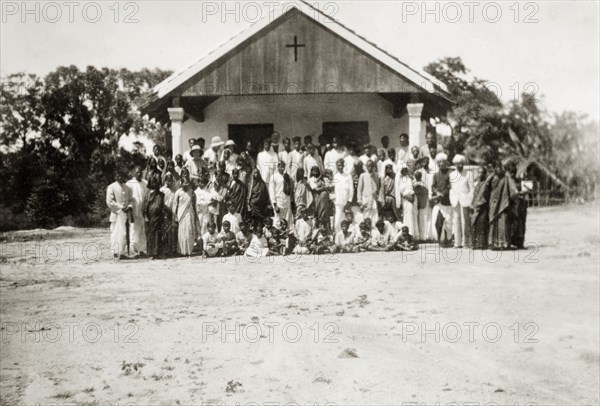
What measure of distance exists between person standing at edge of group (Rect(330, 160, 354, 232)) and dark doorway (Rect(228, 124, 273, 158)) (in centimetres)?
385

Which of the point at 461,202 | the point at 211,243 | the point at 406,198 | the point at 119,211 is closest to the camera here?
the point at 211,243

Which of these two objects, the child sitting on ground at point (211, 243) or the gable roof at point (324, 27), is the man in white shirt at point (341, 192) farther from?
the gable roof at point (324, 27)

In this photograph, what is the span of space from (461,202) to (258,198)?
3445 millimetres

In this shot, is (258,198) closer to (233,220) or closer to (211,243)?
(233,220)

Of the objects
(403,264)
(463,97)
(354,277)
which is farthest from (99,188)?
(463,97)

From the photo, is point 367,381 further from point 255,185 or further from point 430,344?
point 255,185

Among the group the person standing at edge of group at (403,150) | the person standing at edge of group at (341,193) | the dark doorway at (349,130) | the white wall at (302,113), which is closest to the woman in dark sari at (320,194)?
the person standing at edge of group at (341,193)

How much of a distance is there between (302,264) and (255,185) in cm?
186

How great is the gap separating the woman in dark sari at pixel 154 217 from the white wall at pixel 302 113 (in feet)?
14.3

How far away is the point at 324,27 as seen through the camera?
12.9 m

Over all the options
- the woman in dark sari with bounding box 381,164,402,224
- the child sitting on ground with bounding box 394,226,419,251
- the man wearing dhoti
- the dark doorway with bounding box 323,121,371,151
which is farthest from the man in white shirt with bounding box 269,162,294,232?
the dark doorway with bounding box 323,121,371,151

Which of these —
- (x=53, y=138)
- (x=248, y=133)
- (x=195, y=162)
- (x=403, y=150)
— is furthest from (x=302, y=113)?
(x=53, y=138)

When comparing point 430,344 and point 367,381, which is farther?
point 430,344

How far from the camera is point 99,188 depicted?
32.2ft
